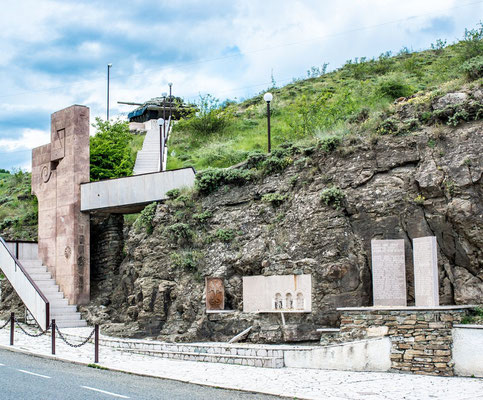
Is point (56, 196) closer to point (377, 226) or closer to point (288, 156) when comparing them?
point (288, 156)

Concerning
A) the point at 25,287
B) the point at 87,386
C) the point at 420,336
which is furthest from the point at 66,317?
the point at 420,336

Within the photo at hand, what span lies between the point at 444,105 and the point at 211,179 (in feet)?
27.0

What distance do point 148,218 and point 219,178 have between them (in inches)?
122

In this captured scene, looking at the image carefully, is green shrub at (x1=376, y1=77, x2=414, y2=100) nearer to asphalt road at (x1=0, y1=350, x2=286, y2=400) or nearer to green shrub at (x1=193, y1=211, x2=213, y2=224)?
green shrub at (x1=193, y1=211, x2=213, y2=224)

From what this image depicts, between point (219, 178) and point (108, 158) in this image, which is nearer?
point (219, 178)

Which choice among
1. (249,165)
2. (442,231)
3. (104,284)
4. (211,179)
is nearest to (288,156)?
(249,165)

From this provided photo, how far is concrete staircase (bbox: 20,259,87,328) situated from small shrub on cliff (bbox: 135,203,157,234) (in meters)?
4.66

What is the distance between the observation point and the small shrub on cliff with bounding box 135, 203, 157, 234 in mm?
21375

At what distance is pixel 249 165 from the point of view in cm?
2050

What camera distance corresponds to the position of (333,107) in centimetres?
2953

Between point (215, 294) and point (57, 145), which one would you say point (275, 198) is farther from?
point (57, 145)

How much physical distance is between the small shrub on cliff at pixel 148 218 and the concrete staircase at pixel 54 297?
4.66 meters

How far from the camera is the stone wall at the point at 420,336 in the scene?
1209 centimetres

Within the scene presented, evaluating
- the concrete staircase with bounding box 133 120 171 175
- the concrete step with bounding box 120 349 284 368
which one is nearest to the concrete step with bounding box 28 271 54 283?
the concrete staircase with bounding box 133 120 171 175
